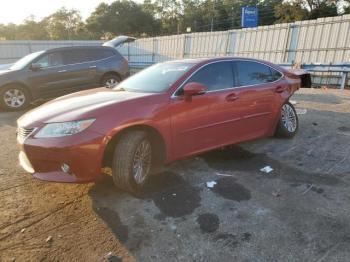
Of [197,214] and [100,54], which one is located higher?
[100,54]

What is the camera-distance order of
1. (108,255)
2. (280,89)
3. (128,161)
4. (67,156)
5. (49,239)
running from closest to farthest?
(108,255) < (49,239) < (67,156) < (128,161) < (280,89)

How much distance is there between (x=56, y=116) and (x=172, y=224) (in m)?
1.72

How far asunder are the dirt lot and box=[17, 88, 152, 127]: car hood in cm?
91

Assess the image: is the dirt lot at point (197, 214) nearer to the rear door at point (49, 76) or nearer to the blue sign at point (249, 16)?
the rear door at point (49, 76)

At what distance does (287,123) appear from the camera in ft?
19.1

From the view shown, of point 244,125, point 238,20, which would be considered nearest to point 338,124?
point 244,125

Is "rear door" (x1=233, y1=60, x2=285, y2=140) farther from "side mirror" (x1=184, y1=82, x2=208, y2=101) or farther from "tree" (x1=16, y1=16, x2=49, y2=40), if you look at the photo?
"tree" (x1=16, y1=16, x2=49, y2=40)

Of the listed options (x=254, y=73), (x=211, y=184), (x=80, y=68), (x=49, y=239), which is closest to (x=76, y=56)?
(x=80, y=68)

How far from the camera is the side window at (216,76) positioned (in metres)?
4.46

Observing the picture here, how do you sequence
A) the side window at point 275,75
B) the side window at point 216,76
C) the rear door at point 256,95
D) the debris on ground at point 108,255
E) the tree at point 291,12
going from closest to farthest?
the debris on ground at point 108,255, the side window at point 216,76, the rear door at point 256,95, the side window at point 275,75, the tree at point 291,12

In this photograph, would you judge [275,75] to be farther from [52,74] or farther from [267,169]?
[52,74]

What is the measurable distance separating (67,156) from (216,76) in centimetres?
236

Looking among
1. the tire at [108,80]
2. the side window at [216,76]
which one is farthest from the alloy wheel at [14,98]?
the side window at [216,76]

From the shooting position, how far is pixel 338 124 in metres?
6.66
